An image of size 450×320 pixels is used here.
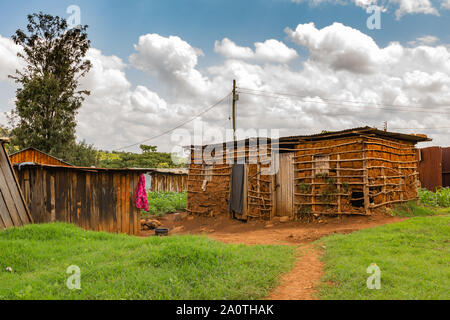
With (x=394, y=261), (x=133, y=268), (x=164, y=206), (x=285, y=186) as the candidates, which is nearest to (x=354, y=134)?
(x=285, y=186)

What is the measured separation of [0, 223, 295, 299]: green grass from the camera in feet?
14.9

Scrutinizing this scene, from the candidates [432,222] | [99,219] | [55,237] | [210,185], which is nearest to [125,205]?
[99,219]

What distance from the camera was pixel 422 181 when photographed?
61.3ft

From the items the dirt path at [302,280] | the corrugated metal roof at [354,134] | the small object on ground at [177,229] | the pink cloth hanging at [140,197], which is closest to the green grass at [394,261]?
the dirt path at [302,280]

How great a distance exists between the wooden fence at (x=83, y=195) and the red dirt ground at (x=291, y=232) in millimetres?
2441

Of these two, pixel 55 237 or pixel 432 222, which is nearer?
pixel 55 237

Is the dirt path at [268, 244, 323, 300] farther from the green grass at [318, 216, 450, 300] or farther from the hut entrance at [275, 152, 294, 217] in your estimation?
the hut entrance at [275, 152, 294, 217]

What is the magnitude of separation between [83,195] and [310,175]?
818cm

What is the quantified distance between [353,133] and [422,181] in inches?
412

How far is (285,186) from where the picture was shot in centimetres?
1301

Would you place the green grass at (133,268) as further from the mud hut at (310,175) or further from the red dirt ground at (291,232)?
the mud hut at (310,175)

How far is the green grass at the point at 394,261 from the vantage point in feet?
15.0
